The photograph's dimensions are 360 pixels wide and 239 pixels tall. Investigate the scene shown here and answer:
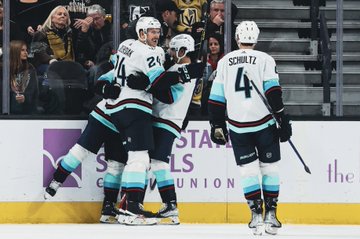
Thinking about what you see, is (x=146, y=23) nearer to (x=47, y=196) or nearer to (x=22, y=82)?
(x=22, y=82)

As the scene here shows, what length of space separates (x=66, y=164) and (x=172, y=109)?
86cm

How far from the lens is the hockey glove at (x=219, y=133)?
9383mm

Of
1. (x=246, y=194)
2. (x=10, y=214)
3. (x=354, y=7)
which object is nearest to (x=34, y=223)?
(x=10, y=214)

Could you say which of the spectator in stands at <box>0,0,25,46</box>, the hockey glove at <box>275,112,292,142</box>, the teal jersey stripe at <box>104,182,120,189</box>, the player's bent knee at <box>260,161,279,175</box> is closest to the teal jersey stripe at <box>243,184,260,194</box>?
the player's bent knee at <box>260,161,279,175</box>

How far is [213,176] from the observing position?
33.4 feet

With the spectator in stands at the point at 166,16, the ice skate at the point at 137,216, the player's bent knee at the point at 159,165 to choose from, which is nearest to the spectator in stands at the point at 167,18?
the spectator in stands at the point at 166,16

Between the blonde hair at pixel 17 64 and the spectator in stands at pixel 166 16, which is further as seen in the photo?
the spectator in stands at pixel 166 16

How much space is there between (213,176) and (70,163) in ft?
3.52

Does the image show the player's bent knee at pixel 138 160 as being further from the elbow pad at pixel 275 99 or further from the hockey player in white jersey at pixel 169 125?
the elbow pad at pixel 275 99

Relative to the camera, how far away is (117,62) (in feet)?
32.7

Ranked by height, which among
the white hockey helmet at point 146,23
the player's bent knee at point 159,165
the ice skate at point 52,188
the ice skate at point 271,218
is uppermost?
the white hockey helmet at point 146,23
